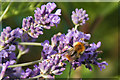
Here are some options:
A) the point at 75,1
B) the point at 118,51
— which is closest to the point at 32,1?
the point at 75,1

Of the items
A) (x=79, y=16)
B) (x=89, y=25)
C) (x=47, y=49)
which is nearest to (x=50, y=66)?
(x=47, y=49)

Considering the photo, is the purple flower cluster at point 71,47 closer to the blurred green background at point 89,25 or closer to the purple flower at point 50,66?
the purple flower at point 50,66

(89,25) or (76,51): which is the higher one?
(89,25)

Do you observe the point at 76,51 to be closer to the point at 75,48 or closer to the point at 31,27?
the point at 75,48

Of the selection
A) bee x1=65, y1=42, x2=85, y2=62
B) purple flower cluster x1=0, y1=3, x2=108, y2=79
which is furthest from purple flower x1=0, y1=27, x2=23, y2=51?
bee x1=65, y1=42, x2=85, y2=62

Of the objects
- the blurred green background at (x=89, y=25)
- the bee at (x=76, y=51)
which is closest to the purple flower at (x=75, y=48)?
the bee at (x=76, y=51)

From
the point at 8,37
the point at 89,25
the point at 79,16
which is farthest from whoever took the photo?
the point at 89,25

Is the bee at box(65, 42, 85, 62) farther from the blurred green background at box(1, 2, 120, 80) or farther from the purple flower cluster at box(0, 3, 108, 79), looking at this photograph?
A: the blurred green background at box(1, 2, 120, 80)

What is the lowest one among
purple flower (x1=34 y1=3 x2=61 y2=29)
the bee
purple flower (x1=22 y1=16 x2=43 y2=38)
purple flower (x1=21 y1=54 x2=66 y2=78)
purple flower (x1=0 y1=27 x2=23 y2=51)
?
purple flower (x1=21 y1=54 x2=66 y2=78)
